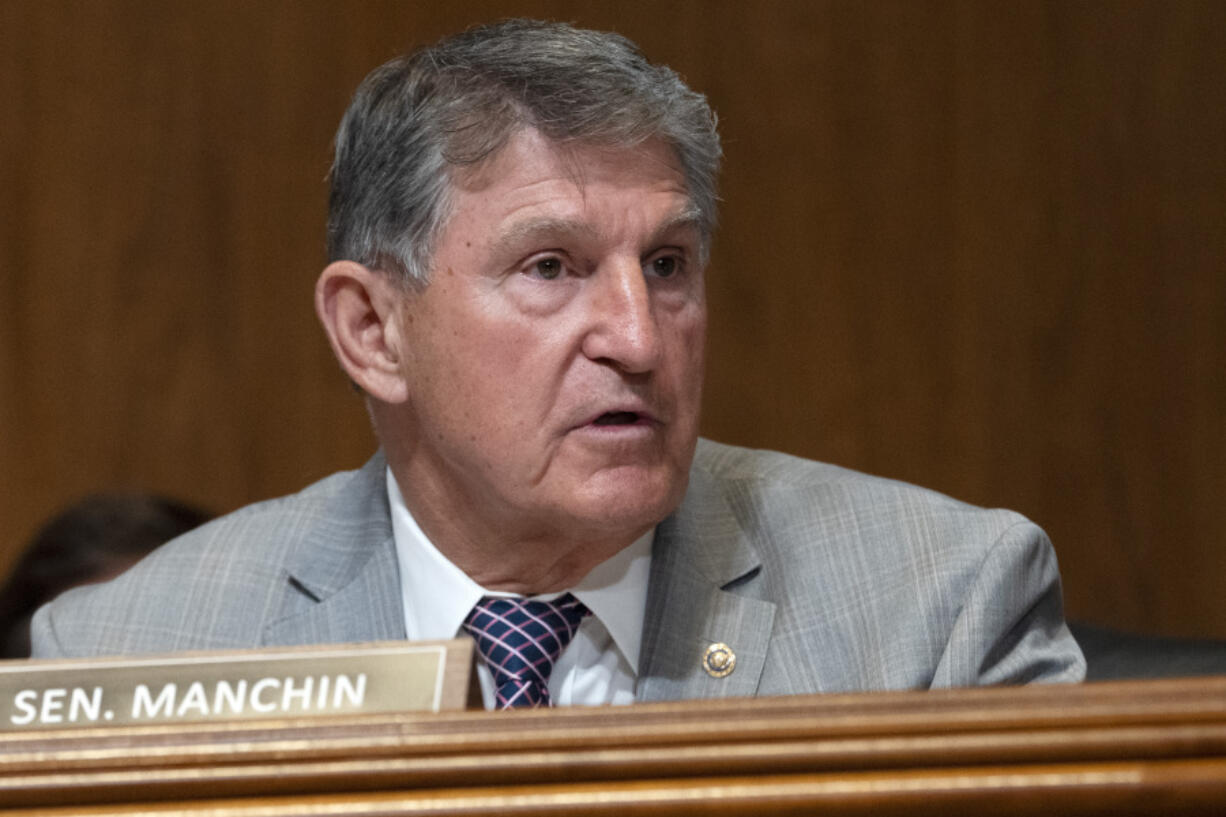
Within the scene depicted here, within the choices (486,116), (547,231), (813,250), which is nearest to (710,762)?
(547,231)

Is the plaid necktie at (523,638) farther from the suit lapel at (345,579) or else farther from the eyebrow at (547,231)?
the eyebrow at (547,231)

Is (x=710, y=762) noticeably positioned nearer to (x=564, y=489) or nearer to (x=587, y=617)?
(x=564, y=489)

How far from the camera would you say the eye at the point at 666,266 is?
66.6 inches

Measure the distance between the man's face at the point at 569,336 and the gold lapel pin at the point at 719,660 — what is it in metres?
0.18

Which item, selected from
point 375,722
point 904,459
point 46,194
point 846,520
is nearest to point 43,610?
point 846,520

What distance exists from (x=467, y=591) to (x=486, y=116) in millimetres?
547

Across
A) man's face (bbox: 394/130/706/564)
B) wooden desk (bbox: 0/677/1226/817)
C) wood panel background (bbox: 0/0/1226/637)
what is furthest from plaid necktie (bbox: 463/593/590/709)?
wood panel background (bbox: 0/0/1226/637)

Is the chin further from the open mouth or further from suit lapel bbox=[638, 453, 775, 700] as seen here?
suit lapel bbox=[638, 453, 775, 700]

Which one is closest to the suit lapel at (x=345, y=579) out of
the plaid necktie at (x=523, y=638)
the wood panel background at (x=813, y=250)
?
the plaid necktie at (x=523, y=638)

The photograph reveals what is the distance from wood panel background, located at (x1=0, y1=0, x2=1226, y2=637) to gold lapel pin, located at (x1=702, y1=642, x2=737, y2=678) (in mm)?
1908

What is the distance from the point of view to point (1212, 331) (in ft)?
11.3

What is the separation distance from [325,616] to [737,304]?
1.94m

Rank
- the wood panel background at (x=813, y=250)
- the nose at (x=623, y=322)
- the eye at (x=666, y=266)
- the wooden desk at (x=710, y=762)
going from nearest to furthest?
the wooden desk at (x=710, y=762)
the nose at (x=623, y=322)
the eye at (x=666, y=266)
the wood panel background at (x=813, y=250)

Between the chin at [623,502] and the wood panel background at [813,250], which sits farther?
the wood panel background at [813,250]
